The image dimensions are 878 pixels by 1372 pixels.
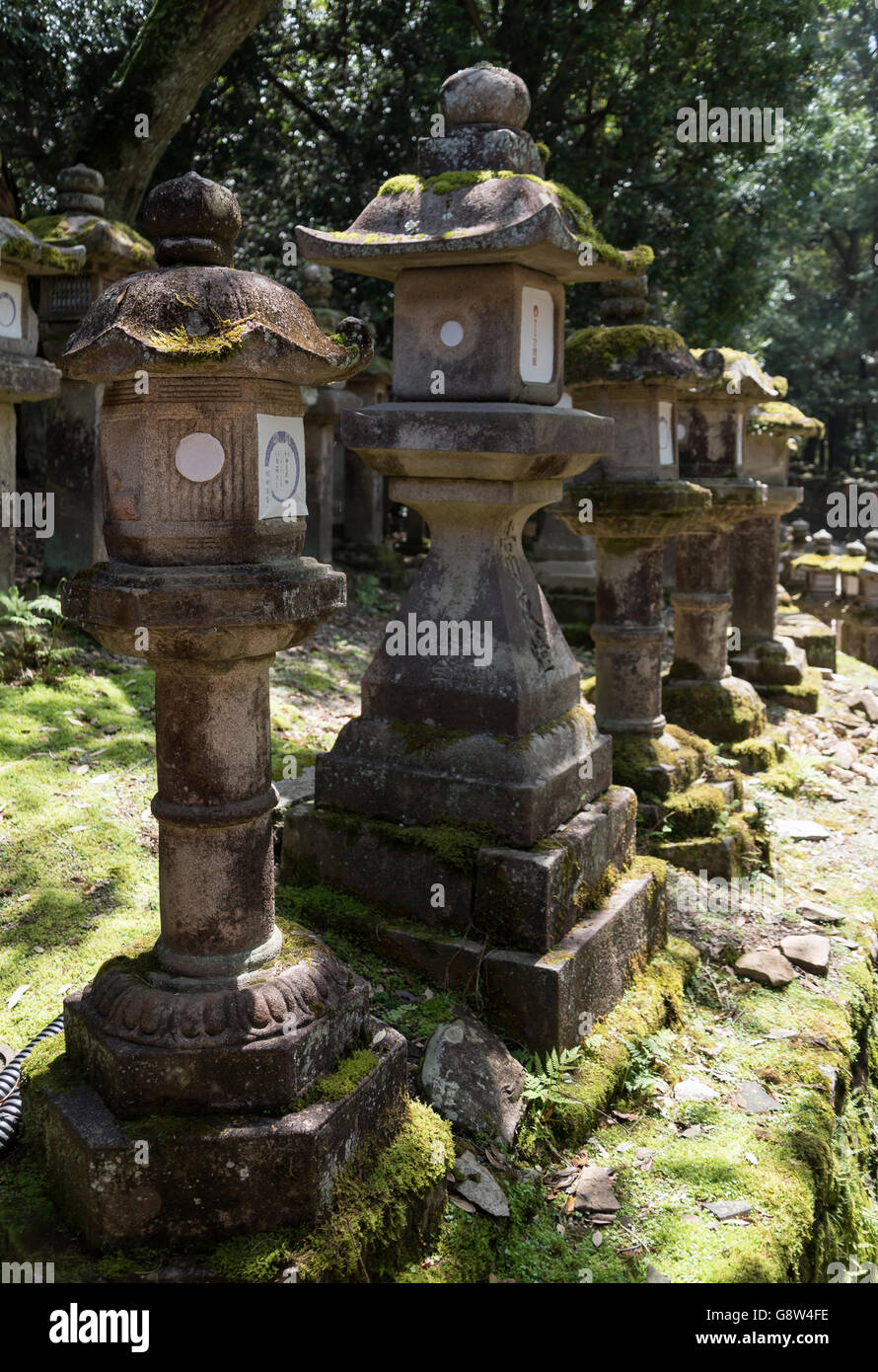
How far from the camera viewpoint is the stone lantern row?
2.76 m

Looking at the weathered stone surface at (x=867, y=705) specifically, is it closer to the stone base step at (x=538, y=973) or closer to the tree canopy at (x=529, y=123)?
the tree canopy at (x=529, y=123)

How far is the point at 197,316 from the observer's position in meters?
2.70

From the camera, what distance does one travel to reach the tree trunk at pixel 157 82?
948cm

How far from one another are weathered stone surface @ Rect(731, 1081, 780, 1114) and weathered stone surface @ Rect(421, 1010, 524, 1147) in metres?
0.94

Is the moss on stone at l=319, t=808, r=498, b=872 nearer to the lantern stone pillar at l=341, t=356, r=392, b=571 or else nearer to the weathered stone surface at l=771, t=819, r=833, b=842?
the weathered stone surface at l=771, t=819, r=833, b=842

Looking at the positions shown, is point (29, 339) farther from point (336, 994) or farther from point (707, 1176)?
point (707, 1176)

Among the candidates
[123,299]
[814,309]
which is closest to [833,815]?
[123,299]

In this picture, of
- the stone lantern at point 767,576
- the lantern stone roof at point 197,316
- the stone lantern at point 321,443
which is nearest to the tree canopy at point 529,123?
the stone lantern at point 321,443

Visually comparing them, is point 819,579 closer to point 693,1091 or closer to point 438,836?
point 693,1091

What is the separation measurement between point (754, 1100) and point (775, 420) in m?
6.95

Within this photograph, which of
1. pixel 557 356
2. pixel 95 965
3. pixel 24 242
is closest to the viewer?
pixel 95 965

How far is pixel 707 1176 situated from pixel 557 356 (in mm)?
3237

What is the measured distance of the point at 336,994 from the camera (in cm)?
312

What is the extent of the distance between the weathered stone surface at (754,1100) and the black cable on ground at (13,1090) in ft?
8.09
